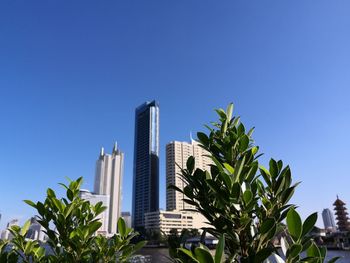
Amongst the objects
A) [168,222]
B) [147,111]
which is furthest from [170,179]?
[147,111]

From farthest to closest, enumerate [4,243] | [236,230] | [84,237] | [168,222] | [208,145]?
[168,222]
[4,243]
[84,237]
[208,145]
[236,230]

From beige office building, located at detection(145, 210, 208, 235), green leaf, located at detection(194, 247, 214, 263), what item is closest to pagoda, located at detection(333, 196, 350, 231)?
beige office building, located at detection(145, 210, 208, 235)

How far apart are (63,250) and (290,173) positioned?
2601mm

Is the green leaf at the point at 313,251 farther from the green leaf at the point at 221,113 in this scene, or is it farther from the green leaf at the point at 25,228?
the green leaf at the point at 25,228

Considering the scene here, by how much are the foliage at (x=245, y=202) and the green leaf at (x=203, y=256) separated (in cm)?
34

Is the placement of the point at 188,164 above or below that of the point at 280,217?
above

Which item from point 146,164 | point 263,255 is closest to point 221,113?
point 263,255

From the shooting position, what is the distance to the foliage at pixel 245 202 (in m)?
1.54

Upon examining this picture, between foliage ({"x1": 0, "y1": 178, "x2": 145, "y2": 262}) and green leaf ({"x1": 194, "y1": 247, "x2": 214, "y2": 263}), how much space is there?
1750mm

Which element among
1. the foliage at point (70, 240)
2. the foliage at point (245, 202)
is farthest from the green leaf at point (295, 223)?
the foliage at point (70, 240)

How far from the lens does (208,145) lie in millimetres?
2389

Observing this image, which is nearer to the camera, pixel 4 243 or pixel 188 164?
pixel 188 164

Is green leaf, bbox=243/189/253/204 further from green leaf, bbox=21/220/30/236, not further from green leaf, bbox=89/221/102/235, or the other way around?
green leaf, bbox=21/220/30/236

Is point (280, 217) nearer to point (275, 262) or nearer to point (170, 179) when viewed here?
point (275, 262)
